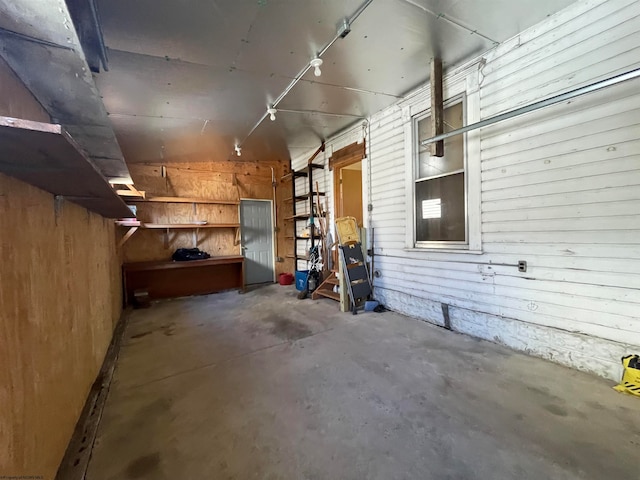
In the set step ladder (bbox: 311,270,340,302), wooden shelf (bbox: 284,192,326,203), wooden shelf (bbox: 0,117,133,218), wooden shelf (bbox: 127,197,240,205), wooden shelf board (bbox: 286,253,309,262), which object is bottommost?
step ladder (bbox: 311,270,340,302)

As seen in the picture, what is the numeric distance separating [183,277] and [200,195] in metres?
1.87

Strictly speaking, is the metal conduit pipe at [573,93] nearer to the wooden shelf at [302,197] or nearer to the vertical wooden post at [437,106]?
the vertical wooden post at [437,106]

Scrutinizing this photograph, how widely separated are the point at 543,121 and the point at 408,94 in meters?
1.82

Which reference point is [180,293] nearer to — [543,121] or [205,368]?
A: [205,368]

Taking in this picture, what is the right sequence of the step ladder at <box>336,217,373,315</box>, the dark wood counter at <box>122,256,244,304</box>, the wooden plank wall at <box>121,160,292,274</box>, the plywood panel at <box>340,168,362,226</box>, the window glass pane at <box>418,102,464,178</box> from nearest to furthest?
1. the window glass pane at <box>418,102,464,178</box>
2. the step ladder at <box>336,217,373,315</box>
3. the dark wood counter at <box>122,256,244,304</box>
4. the wooden plank wall at <box>121,160,292,274</box>
5. the plywood panel at <box>340,168,362,226</box>

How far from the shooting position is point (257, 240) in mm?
7195

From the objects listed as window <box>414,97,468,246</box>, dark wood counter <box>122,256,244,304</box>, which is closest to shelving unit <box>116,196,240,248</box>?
dark wood counter <box>122,256,244,304</box>

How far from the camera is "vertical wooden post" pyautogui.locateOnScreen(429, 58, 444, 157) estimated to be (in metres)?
3.29

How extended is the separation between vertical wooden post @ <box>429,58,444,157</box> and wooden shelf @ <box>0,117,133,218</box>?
130 inches

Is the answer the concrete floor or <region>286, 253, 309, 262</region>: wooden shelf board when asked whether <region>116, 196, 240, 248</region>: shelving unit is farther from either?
the concrete floor

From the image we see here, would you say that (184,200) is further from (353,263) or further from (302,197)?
(353,263)

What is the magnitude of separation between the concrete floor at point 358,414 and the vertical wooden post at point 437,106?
2.28m

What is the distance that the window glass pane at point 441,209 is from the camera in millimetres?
3479

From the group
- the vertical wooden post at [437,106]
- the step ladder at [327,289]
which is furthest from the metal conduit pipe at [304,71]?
the step ladder at [327,289]
